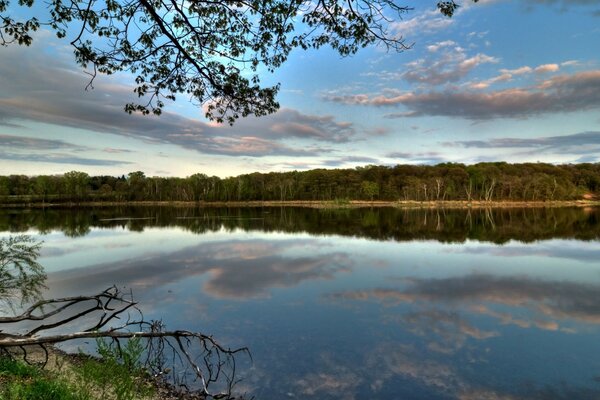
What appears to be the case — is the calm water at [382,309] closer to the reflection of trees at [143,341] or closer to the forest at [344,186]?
the reflection of trees at [143,341]

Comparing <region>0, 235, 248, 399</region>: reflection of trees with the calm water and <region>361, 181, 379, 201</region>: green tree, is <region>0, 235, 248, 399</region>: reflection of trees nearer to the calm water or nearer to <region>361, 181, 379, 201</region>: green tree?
the calm water

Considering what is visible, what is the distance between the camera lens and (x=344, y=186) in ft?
372

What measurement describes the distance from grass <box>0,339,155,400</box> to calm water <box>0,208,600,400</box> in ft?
7.25

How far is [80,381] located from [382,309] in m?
8.46

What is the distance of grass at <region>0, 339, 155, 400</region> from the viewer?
527 cm

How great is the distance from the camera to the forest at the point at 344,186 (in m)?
103

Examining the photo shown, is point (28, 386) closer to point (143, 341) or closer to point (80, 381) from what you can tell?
point (80, 381)

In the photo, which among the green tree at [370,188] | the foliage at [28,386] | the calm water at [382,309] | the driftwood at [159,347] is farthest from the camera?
the green tree at [370,188]

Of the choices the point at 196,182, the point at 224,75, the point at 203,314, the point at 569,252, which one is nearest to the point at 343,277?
the point at 203,314

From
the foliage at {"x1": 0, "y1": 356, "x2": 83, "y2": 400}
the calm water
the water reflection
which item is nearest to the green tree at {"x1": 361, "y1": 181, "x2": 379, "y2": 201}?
the calm water

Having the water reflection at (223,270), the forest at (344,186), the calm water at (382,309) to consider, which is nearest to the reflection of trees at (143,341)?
the calm water at (382,309)

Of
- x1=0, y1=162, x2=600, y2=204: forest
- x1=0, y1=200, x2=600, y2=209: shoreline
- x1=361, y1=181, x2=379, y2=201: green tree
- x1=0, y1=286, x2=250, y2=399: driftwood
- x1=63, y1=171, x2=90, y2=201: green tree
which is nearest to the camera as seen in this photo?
x1=0, y1=286, x2=250, y2=399: driftwood

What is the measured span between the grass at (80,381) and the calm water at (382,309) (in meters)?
2.21

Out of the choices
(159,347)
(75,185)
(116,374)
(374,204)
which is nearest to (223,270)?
(159,347)
